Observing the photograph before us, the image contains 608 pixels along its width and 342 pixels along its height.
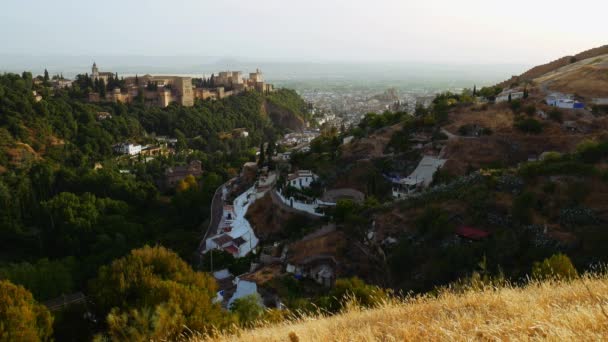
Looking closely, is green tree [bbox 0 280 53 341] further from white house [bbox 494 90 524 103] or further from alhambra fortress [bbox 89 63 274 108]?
alhambra fortress [bbox 89 63 274 108]

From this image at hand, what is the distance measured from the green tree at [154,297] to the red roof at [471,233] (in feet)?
20.2

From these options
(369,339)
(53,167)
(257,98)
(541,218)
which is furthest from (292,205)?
(257,98)

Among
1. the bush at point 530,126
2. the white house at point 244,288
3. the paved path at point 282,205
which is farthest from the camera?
the bush at point 530,126

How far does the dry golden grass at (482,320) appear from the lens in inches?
103

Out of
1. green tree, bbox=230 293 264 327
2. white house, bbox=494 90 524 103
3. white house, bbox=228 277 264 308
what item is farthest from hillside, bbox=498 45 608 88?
green tree, bbox=230 293 264 327

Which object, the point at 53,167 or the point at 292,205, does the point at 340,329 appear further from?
the point at 53,167

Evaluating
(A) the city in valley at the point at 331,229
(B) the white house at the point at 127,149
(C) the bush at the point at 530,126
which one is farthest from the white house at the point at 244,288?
(B) the white house at the point at 127,149

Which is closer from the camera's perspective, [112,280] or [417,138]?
[112,280]

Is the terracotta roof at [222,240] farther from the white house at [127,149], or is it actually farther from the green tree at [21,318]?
the white house at [127,149]

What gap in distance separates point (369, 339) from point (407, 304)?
1462 mm

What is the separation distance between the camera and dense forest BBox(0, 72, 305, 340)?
16.2 meters

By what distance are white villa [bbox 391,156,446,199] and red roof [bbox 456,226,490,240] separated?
4.27 metres

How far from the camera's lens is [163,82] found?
2137 inches

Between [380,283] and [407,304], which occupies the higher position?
[407,304]
